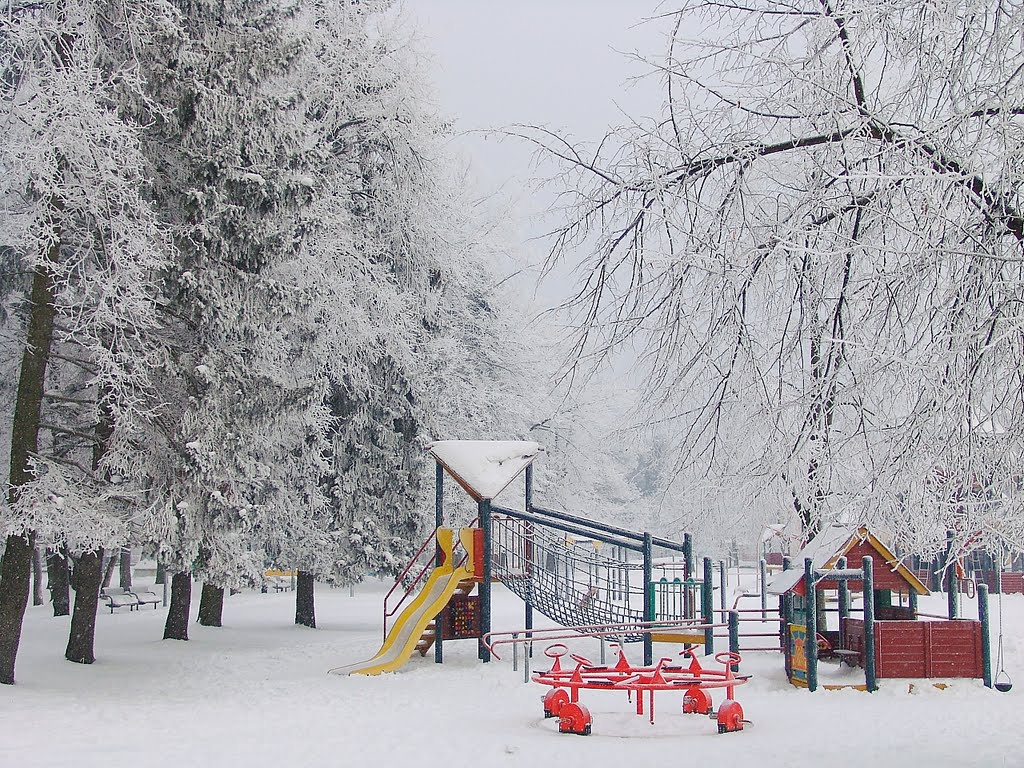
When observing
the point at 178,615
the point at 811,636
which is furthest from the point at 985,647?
the point at 178,615

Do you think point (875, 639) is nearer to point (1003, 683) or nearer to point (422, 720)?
point (1003, 683)

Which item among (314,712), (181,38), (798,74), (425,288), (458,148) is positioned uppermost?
(458,148)

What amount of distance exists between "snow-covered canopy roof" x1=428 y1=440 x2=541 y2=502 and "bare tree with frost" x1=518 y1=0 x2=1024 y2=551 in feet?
33.4

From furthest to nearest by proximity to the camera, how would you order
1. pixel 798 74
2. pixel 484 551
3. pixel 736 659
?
pixel 484 551 < pixel 736 659 < pixel 798 74

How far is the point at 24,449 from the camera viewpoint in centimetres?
1271

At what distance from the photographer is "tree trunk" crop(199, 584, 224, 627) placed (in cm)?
2164

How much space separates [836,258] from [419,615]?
39.5ft

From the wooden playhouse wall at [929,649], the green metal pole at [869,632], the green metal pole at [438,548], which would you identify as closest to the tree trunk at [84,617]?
the green metal pole at [438,548]

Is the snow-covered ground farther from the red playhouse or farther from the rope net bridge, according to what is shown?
the rope net bridge

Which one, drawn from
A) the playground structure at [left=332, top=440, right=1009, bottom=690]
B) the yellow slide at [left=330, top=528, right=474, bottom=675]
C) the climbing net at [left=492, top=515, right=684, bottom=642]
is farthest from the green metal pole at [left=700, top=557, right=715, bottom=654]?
the yellow slide at [left=330, top=528, right=474, bottom=675]

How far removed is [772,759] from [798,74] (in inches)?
226

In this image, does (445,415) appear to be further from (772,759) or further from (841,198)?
(841,198)

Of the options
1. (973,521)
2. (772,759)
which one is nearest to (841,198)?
(973,521)

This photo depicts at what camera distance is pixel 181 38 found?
14.3 metres
